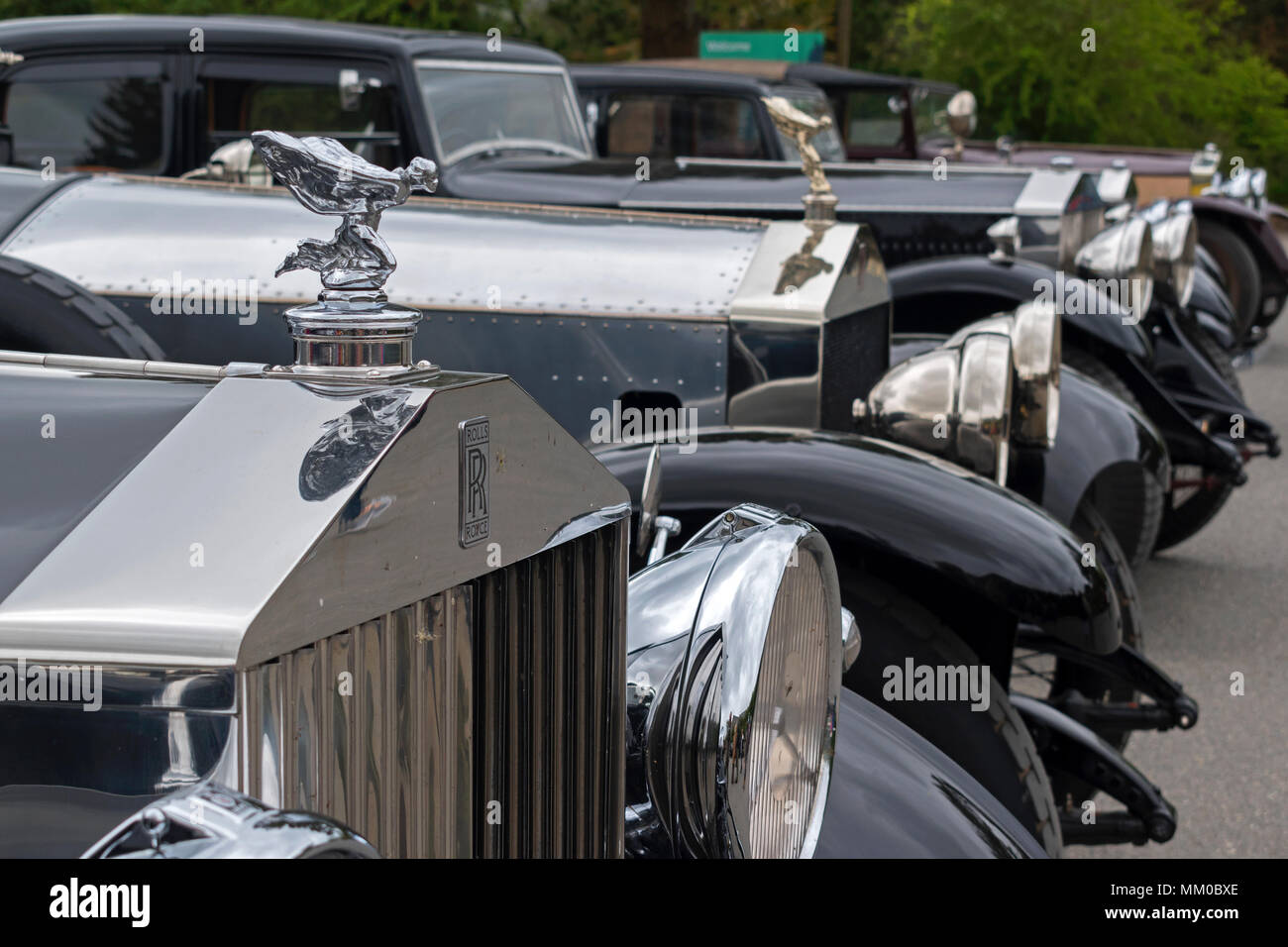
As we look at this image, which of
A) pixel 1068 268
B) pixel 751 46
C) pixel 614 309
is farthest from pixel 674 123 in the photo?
pixel 751 46

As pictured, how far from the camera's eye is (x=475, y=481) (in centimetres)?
110

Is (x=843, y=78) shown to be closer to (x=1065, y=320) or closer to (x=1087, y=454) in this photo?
(x=1065, y=320)

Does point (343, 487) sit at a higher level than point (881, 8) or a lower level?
lower

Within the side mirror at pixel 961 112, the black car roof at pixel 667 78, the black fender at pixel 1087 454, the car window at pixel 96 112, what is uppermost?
the black car roof at pixel 667 78

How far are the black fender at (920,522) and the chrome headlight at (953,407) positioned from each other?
0.58m

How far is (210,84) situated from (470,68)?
847mm

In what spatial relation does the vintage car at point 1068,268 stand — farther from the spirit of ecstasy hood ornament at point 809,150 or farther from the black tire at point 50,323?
the black tire at point 50,323

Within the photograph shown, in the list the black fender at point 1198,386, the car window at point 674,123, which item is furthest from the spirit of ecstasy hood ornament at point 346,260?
the car window at point 674,123

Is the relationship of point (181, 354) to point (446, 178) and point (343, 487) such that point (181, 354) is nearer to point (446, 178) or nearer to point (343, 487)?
point (446, 178)

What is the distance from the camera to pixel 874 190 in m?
5.39

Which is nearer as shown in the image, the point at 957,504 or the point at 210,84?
the point at 957,504

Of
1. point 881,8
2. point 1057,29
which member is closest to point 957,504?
point 1057,29

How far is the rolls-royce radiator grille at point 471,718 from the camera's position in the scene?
0.93 metres

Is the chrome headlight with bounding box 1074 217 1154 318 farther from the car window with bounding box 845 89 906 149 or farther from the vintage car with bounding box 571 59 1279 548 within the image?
the car window with bounding box 845 89 906 149
